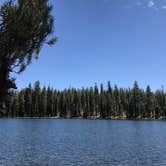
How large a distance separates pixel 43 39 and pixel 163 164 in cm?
2096

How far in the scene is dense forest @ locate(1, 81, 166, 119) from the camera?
15700 cm

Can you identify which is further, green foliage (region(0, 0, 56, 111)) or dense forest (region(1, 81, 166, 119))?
dense forest (region(1, 81, 166, 119))

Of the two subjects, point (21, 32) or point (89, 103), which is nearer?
point (21, 32)

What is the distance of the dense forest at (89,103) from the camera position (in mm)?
157000

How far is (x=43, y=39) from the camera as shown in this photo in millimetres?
13656

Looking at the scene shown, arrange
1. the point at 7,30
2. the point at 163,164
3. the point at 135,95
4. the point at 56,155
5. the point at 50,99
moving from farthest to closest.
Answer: the point at 50,99 → the point at 135,95 → the point at 56,155 → the point at 163,164 → the point at 7,30

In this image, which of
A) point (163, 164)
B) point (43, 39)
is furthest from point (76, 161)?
point (43, 39)

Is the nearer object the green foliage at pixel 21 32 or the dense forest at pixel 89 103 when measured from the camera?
the green foliage at pixel 21 32

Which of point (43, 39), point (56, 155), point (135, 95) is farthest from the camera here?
point (135, 95)

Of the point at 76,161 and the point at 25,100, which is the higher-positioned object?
the point at 25,100

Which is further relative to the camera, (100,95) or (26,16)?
(100,95)

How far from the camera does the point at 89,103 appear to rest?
557 ft

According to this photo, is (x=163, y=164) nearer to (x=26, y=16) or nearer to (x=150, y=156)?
(x=150, y=156)

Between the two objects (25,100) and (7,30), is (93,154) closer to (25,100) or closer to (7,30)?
(7,30)
